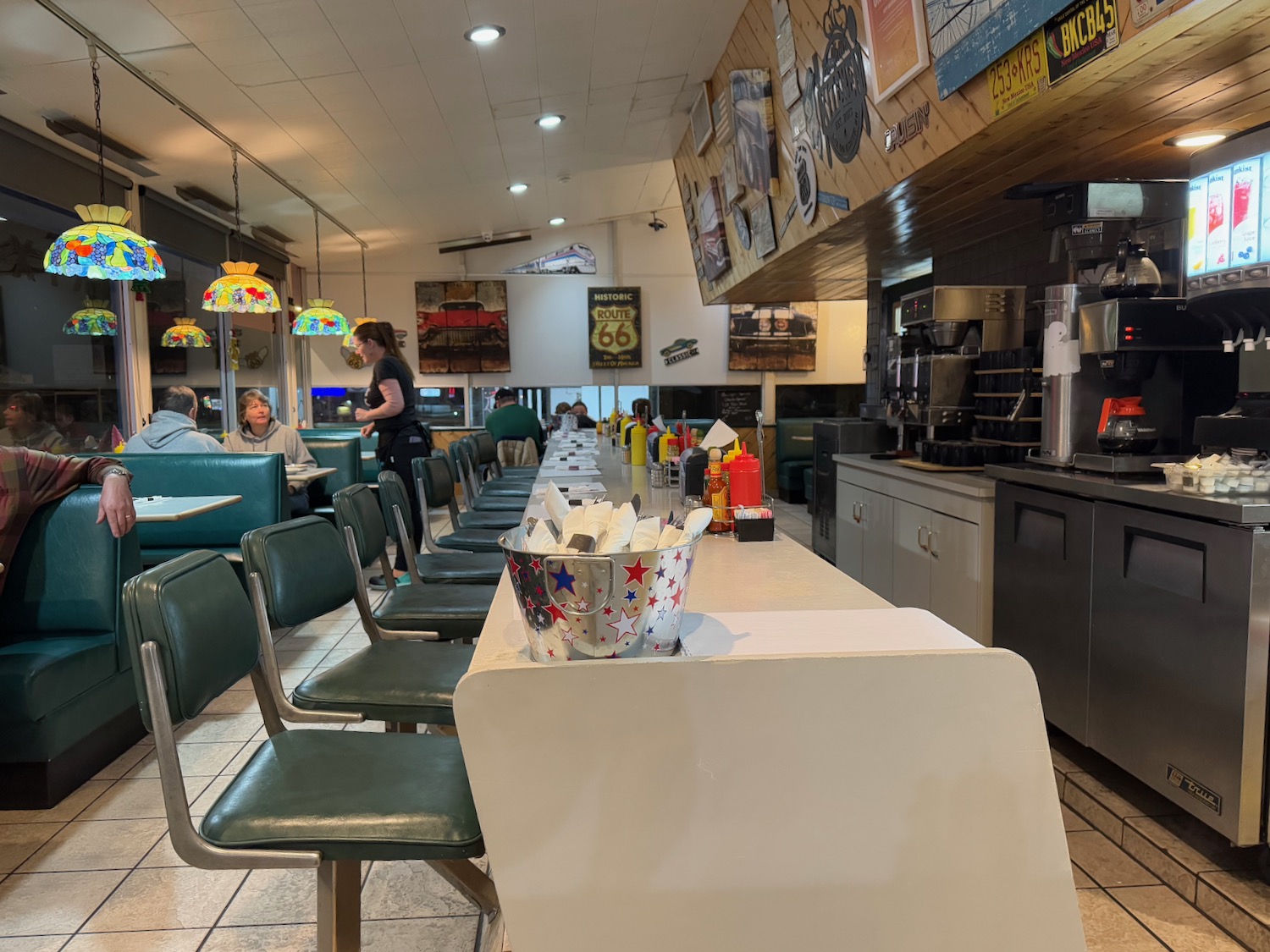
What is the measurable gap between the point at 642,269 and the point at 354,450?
579cm

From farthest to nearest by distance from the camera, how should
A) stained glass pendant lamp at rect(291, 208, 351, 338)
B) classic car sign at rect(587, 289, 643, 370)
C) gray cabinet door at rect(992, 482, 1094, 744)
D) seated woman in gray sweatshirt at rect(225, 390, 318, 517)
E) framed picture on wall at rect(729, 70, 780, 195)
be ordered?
classic car sign at rect(587, 289, 643, 370) < stained glass pendant lamp at rect(291, 208, 351, 338) < seated woman in gray sweatshirt at rect(225, 390, 318, 517) < framed picture on wall at rect(729, 70, 780, 195) < gray cabinet door at rect(992, 482, 1094, 744)

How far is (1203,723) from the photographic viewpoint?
221 centimetres

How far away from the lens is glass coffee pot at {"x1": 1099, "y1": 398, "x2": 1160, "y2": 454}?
2.86m

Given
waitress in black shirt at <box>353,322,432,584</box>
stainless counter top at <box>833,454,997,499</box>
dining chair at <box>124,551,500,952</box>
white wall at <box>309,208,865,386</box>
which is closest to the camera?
dining chair at <box>124,551,500,952</box>

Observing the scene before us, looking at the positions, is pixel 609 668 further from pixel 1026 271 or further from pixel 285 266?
pixel 285 266

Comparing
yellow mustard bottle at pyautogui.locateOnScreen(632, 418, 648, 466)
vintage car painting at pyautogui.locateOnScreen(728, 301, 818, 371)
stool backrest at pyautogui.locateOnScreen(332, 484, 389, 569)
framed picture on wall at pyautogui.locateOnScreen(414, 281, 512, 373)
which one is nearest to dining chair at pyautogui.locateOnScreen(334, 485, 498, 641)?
stool backrest at pyautogui.locateOnScreen(332, 484, 389, 569)

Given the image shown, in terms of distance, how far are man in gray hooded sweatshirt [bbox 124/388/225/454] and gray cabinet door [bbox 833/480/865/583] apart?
12.1 feet

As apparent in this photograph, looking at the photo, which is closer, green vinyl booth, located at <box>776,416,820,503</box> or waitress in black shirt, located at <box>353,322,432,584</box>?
waitress in black shirt, located at <box>353,322,432,584</box>

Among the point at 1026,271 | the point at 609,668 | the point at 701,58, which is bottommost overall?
the point at 609,668

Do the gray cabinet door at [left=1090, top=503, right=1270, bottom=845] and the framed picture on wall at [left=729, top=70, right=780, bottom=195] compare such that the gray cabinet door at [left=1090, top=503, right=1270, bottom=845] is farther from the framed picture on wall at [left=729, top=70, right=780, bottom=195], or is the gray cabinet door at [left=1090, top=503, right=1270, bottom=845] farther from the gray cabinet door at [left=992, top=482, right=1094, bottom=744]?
the framed picture on wall at [left=729, top=70, right=780, bottom=195]

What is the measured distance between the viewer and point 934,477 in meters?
3.85

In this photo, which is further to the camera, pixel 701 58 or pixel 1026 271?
pixel 701 58

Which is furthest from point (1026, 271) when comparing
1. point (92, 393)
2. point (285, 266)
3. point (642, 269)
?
point (285, 266)

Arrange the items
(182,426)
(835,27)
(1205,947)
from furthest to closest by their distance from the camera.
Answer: (182,426) → (835,27) → (1205,947)
